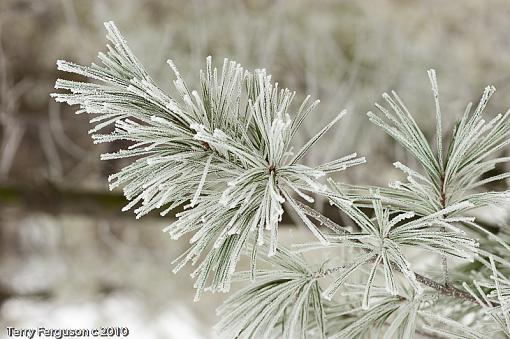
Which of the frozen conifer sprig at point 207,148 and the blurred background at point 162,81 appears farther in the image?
the blurred background at point 162,81

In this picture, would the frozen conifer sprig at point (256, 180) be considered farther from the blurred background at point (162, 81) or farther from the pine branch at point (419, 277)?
the blurred background at point (162, 81)

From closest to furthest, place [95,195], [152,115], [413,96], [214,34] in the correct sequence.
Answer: [152,115], [95,195], [413,96], [214,34]

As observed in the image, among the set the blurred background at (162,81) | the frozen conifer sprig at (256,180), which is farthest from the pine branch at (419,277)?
the blurred background at (162,81)

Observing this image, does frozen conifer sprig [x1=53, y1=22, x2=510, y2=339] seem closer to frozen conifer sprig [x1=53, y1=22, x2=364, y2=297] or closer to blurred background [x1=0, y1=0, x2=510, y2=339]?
frozen conifer sprig [x1=53, y1=22, x2=364, y2=297]

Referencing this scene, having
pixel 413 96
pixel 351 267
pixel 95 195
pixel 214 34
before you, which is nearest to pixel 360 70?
pixel 413 96

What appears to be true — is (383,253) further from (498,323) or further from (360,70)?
(360,70)

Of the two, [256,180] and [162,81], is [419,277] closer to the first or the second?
[256,180]
